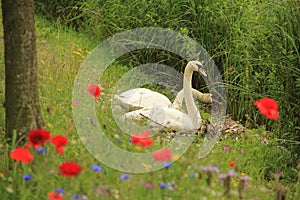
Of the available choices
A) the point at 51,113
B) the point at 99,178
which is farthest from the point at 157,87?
the point at 99,178

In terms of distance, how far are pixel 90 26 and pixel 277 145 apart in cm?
381

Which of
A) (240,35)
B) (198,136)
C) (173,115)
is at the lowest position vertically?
(198,136)

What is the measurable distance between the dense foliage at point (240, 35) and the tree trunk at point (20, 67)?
239cm

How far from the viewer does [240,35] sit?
22.0 feet

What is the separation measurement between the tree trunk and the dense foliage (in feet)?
7.83

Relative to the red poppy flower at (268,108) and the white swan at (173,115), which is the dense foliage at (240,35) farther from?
the red poppy flower at (268,108)

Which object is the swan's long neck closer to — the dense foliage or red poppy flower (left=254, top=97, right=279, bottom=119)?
the dense foliage

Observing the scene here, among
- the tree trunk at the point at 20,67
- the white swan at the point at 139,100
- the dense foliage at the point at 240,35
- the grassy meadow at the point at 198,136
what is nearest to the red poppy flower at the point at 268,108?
the grassy meadow at the point at 198,136

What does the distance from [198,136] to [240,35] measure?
6.31 feet

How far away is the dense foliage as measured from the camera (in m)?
5.16

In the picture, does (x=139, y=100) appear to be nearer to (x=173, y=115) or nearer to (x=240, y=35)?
(x=173, y=115)

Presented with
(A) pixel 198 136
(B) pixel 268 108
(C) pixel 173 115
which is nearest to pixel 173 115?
(C) pixel 173 115

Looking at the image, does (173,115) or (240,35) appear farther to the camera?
(240,35)

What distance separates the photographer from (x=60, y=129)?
3.90m
